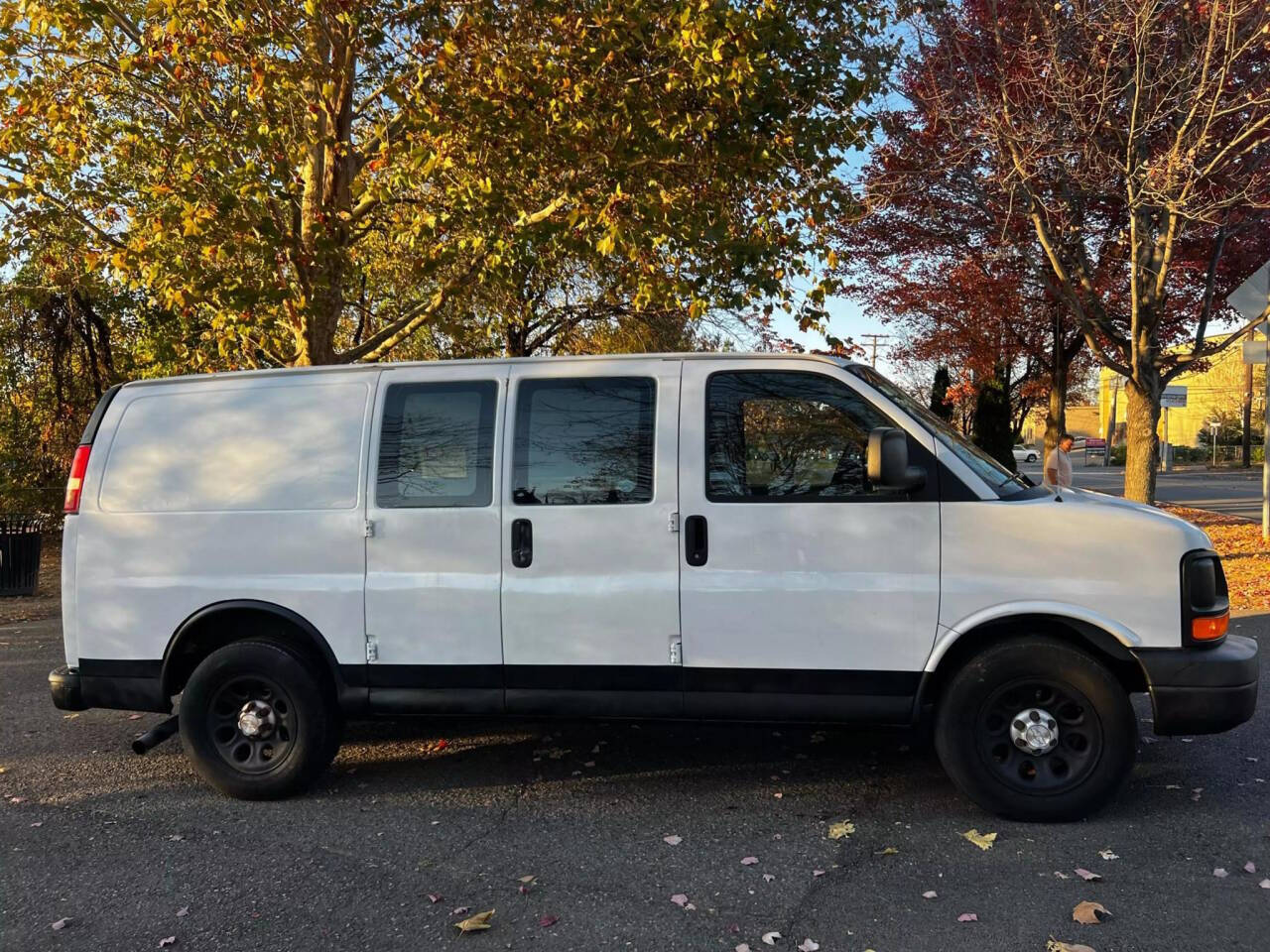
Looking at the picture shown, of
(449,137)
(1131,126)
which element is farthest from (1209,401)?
(449,137)

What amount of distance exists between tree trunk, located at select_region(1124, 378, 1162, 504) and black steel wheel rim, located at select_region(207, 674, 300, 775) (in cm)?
1104

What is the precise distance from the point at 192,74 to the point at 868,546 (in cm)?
808

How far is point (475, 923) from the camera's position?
3330mm

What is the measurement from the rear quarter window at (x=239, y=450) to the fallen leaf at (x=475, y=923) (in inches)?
80.3

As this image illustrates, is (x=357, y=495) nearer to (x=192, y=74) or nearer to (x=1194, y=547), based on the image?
(x=1194, y=547)

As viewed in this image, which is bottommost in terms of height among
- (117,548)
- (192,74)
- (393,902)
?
(393,902)

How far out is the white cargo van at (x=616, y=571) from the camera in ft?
13.4

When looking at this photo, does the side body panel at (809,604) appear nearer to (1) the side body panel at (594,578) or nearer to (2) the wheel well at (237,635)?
(1) the side body panel at (594,578)

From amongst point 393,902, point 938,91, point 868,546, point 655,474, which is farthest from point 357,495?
point 938,91

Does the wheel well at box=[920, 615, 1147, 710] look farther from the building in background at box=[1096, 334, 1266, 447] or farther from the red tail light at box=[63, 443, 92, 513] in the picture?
the building in background at box=[1096, 334, 1266, 447]

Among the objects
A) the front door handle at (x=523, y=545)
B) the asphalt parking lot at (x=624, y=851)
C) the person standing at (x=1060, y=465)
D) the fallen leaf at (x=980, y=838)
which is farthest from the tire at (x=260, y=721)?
the person standing at (x=1060, y=465)

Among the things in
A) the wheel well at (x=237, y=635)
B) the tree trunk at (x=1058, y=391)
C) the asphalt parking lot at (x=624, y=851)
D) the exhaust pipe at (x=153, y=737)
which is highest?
the tree trunk at (x=1058, y=391)

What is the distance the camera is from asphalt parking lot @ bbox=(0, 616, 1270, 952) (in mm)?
3312

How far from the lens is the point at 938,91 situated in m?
11.1
